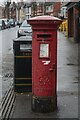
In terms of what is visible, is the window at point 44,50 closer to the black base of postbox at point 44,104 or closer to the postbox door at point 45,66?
the postbox door at point 45,66

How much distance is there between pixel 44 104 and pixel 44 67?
664mm

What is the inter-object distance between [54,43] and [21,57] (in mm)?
1845

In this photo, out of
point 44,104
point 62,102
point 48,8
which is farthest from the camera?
point 48,8

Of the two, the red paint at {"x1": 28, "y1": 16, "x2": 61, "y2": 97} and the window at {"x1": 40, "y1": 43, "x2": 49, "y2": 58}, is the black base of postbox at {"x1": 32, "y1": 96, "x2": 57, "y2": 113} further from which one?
the window at {"x1": 40, "y1": 43, "x2": 49, "y2": 58}

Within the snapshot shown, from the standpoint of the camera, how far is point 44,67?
715cm

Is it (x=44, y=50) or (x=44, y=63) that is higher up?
(x=44, y=50)

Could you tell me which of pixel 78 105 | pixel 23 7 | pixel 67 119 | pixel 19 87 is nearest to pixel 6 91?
pixel 19 87

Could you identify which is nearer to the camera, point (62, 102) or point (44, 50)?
point (44, 50)

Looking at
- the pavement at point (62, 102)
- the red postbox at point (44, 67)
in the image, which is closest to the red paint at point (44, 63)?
the red postbox at point (44, 67)

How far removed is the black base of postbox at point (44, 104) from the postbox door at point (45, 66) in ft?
0.31

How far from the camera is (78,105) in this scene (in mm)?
7598

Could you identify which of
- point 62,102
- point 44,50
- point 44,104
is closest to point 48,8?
point 62,102

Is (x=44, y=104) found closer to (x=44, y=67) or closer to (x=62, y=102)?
(x=44, y=67)

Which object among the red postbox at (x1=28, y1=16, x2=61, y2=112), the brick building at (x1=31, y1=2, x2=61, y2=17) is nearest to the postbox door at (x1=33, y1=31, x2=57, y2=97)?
the red postbox at (x1=28, y1=16, x2=61, y2=112)
